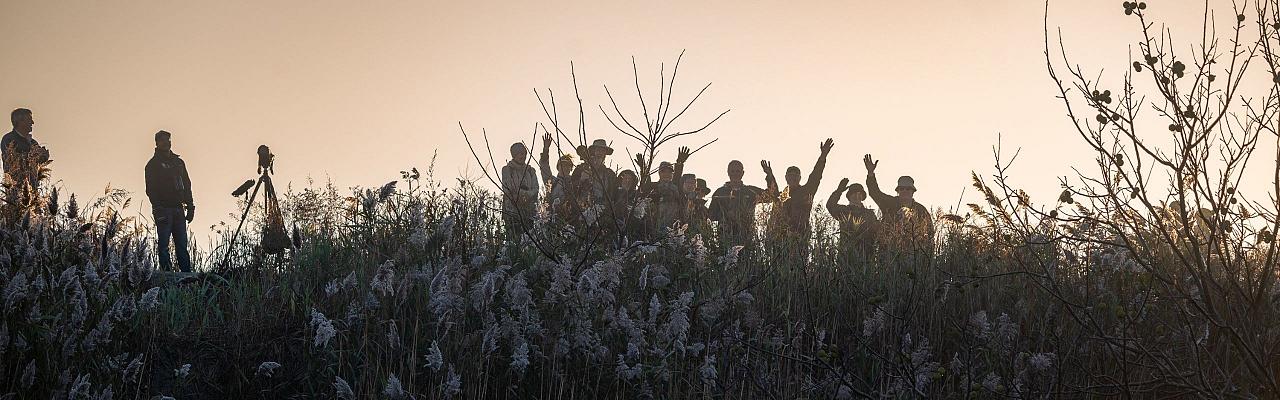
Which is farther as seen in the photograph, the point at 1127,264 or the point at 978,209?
the point at 1127,264

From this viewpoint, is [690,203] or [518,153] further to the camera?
[518,153]

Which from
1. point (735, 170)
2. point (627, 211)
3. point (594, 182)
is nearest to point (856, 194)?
point (735, 170)

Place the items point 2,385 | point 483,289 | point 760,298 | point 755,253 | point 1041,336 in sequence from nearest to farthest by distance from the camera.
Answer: point 2,385 → point 483,289 → point 1041,336 → point 760,298 → point 755,253

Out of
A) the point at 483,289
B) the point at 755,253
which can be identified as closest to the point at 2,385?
the point at 483,289

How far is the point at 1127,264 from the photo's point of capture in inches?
240

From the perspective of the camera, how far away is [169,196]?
1067 cm

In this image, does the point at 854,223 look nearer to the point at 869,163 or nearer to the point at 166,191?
the point at 869,163

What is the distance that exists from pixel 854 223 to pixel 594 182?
104 inches

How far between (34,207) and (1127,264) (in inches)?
222

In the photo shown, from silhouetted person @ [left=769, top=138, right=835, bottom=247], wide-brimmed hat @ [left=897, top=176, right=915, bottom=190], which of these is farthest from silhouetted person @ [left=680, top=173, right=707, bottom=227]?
wide-brimmed hat @ [left=897, top=176, right=915, bottom=190]

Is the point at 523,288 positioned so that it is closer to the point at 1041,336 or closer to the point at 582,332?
the point at 582,332

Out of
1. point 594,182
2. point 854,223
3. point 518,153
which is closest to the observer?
point 594,182

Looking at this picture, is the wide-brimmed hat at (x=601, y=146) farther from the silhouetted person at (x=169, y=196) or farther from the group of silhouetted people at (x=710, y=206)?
the silhouetted person at (x=169, y=196)

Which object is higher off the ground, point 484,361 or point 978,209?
point 978,209
